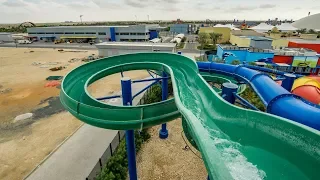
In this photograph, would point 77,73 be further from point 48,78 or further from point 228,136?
point 48,78

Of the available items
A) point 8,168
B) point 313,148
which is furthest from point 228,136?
point 8,168

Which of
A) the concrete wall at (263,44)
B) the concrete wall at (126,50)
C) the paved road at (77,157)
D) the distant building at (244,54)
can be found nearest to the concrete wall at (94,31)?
the concrete wall at (126,50)

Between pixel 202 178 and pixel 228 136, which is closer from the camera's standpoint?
pixel 228 136

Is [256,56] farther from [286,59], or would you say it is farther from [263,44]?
[263,44]

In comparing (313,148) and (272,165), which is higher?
(313,148)

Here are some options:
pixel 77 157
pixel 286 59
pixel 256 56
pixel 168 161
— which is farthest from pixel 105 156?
pixel 286 59

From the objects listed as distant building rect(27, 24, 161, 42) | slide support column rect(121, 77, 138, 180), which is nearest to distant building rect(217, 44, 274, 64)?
slide support column rect(121, 77, 138, 180)
